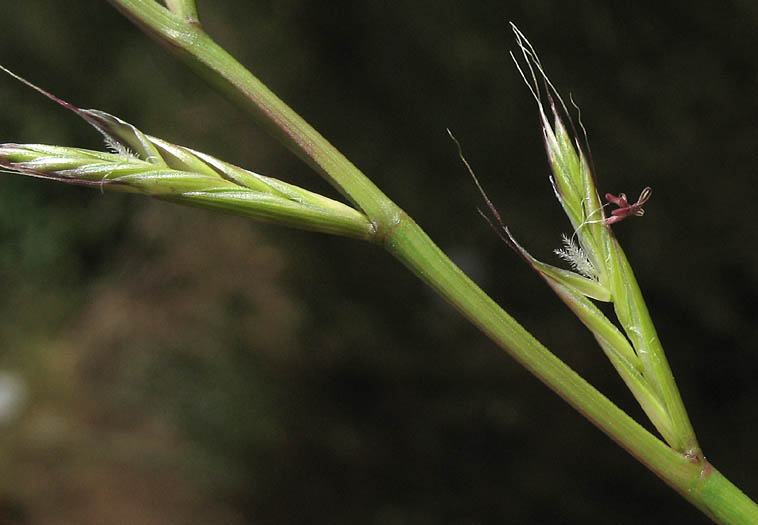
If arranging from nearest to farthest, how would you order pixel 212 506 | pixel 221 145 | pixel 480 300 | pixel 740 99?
pixel 480 300
pixel 740 99
pixel 212 506
pixel 221 145

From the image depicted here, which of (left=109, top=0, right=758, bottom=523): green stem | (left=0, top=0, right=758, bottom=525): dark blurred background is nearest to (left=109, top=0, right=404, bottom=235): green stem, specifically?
(left=109, top=0, right=758, bottom=523): green stem

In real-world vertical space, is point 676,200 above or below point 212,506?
above

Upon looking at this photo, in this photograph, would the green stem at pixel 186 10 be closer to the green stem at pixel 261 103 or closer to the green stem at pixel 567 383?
the green stem at pixel 261 103

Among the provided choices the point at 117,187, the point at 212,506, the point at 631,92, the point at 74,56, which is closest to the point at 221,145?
the point at 74,56

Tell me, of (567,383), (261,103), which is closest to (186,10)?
(261,103)

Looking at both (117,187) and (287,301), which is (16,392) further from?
(117,187)
